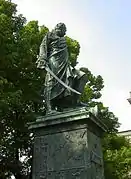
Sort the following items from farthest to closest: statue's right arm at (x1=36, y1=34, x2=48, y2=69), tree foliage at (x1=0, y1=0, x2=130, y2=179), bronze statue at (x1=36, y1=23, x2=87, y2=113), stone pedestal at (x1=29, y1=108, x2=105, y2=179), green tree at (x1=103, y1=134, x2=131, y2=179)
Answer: green tree at (x1=103, y1=134, x2=131, y2=179) < tree foliage at (x1=0, y1=0, x2=130, y2=179) < statue's right arm at (x1=36, y1=34, x2=48, y2=69) < bronze statue at (x1=36, y1=23, x2=87, y2=113) < stone pedestal at (x1=29, y1=108, x2=105, y2=179)

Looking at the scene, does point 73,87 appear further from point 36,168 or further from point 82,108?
point 36,168

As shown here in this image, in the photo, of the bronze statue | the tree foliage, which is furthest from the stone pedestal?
the tree foliage

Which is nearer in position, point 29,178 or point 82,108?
point 82,108

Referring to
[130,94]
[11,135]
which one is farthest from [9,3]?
[130,94]

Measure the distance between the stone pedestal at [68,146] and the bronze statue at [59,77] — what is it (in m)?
0.53

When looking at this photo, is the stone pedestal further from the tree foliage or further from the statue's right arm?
the tree foliage

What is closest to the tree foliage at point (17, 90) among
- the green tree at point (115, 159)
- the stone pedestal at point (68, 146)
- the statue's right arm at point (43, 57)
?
the green tree at point (115, 159)

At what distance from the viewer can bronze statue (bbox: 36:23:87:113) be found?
8.12m

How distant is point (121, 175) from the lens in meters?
19.4

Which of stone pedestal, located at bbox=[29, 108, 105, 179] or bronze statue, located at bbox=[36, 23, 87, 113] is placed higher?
bronze statue, located at bbox=[36, 23, 87, 113]

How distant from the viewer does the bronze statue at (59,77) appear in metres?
8.12

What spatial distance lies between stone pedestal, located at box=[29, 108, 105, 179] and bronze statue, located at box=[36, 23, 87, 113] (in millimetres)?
526

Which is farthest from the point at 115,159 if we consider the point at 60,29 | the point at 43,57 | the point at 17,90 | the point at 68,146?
the point at 68,146

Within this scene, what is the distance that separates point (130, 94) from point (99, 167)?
31.4 metres
